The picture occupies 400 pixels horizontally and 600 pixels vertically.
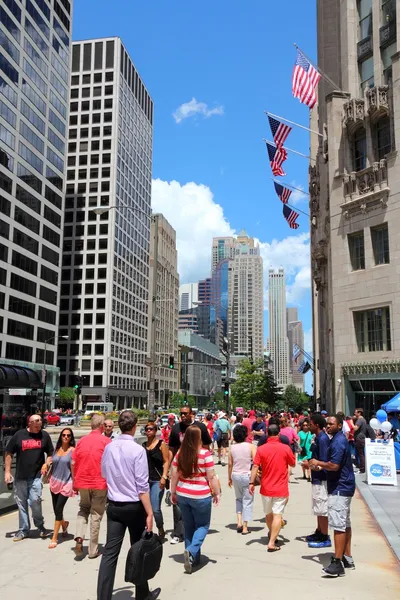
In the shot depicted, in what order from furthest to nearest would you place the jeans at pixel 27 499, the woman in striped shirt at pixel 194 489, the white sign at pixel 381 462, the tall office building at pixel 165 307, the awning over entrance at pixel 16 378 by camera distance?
the tall office building at pixel 165 307
the awning over entrance at pixel 16 378
the white sign at pixel 381 462
the jeans at pixel 27 499
the woman in striped shirt at pixel 194 489

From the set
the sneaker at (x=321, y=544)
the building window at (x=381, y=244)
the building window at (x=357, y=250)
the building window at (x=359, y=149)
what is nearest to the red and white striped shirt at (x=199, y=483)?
the sneaker at (x=321, y=544)

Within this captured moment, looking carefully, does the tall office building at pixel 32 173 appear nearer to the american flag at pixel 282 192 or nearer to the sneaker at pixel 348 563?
the american flag at pixel 282 192

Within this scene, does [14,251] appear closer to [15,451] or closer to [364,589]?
[15,451]

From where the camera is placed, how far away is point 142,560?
214 inches

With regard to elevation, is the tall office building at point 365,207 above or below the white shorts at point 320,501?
above

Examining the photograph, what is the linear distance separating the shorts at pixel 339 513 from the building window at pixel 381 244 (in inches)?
963

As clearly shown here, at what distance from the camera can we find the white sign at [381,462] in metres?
15.2

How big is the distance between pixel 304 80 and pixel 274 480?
2206cm

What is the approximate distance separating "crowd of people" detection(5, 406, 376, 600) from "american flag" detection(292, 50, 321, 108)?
20243mm

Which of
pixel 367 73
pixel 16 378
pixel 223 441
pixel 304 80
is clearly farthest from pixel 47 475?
pixel 367 73

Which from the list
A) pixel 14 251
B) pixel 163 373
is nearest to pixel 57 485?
pixel 14 251

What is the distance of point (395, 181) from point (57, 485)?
25656mm

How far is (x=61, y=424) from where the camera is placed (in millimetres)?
58500

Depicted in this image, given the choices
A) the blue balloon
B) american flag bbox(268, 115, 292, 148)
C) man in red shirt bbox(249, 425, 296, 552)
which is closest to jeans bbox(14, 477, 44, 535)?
man in red shirt bbox(249, 425, 296, 552)
